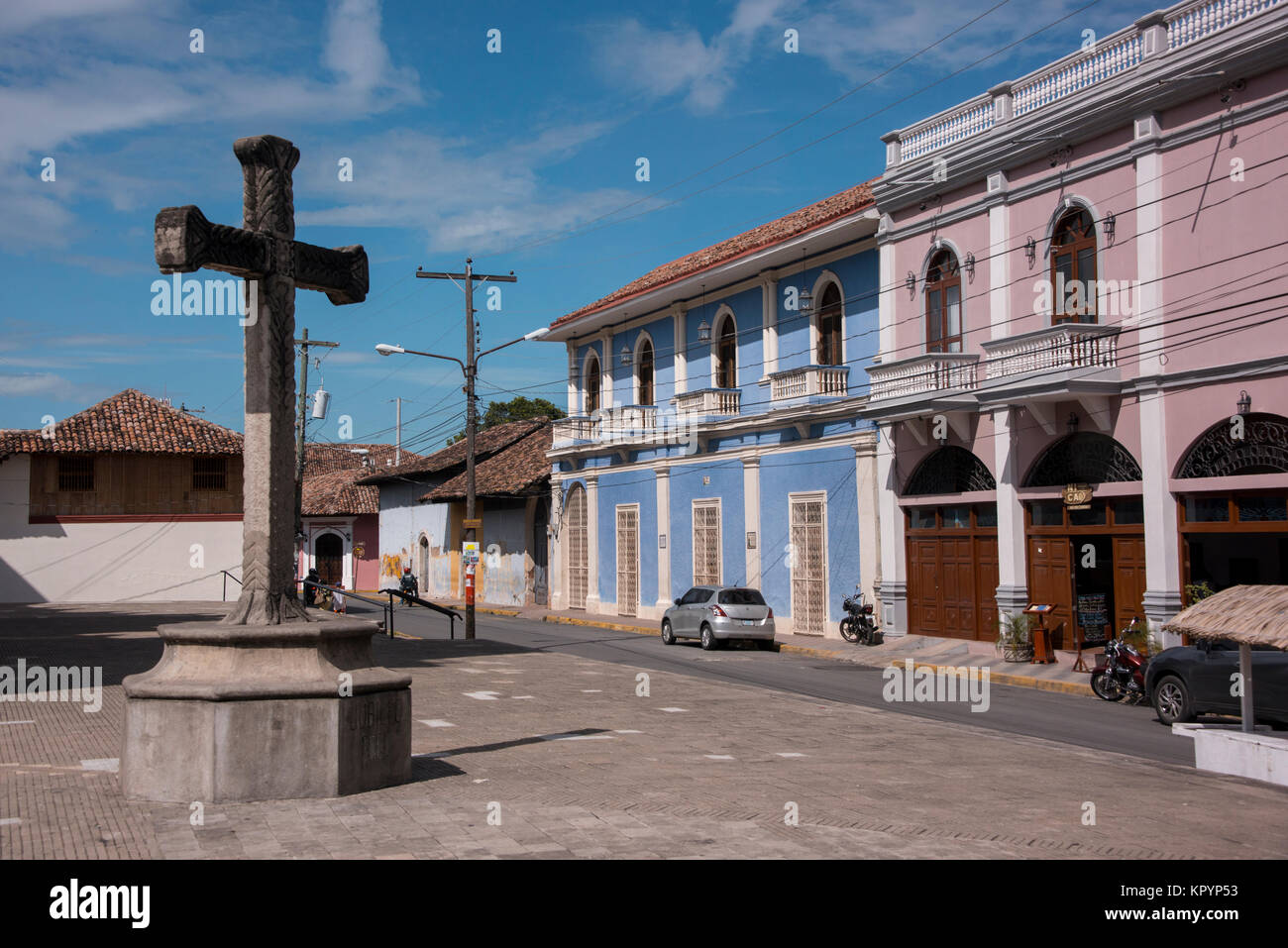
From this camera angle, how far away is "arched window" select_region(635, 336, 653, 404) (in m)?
36.2

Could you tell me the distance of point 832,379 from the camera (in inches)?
1091

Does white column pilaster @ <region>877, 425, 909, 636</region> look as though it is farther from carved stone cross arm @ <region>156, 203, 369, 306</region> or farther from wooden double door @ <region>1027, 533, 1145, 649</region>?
carved stone cross arm @ <region>156, 203, 369, 306</region>

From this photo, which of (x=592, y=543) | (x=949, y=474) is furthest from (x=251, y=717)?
(x=592, y=543)

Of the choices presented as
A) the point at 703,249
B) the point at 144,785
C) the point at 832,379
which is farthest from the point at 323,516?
the point at 144,785

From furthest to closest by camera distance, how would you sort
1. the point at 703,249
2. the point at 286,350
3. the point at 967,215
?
the point at 703,249, the point at 967,215, the point at 286,350

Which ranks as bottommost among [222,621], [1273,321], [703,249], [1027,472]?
[222,621]

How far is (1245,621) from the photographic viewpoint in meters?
10.5

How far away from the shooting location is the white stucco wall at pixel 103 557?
37938 mm

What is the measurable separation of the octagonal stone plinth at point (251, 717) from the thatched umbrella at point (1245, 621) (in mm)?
7273

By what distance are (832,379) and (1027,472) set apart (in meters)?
6.39

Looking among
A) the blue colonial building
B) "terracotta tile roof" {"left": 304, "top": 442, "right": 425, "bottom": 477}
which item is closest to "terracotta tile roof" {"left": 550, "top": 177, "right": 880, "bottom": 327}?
the blue colonial building

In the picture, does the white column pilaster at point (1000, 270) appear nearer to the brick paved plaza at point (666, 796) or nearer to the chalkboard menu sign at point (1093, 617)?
the chalkboard menu sign at point (1093, 617)

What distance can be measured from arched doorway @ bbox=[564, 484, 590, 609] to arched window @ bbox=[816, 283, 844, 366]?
13487mm
